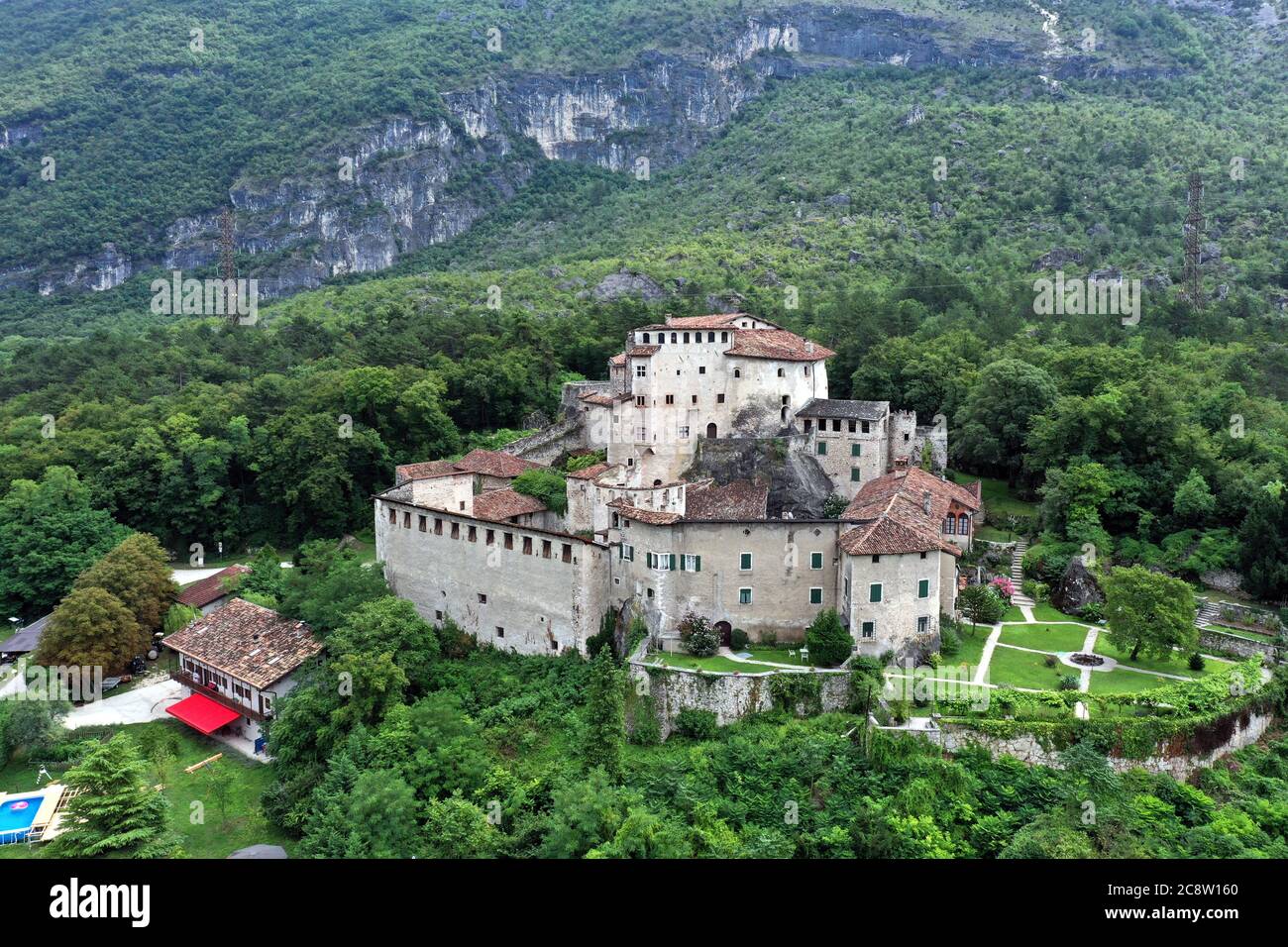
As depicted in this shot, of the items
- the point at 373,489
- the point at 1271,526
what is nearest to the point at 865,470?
the point at 1271,526

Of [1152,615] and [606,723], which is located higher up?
[1152,615]

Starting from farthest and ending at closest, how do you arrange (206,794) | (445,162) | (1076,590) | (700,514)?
1. (445,162)
2. (1076,590)
3. (700,514)
4. (206,794)

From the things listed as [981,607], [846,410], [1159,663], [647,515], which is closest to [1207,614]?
[1159,663]

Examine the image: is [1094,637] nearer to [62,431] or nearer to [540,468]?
[540,468]

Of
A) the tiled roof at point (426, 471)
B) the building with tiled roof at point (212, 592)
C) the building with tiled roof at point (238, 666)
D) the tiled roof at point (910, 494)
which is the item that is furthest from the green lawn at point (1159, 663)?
the building with tiled roof at point (212, 592)

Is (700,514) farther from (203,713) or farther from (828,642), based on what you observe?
(203,713)

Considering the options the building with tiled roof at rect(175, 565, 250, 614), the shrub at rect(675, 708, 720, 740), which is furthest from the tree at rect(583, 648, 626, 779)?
the building with tiled roof at rect(175, 565, 250, 614)
